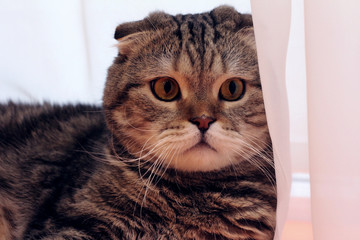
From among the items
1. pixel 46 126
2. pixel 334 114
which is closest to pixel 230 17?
pixel 334 114

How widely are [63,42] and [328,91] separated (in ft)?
2.90

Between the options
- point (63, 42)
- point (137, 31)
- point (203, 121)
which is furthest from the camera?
point (63, 42)

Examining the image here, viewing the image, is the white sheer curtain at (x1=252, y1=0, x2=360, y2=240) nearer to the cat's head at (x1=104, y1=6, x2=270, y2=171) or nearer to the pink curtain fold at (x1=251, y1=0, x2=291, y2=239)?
the pink curtain fold at (x1=251, y1=0, x2=291, y2=239)

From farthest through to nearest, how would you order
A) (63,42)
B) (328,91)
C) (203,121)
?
(63,42) < (203,121) < (328,91)

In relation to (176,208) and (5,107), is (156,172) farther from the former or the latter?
(5,107)

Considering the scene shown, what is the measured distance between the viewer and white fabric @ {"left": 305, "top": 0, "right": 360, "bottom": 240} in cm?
69

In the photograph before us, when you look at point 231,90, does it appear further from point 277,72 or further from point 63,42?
point 63,42

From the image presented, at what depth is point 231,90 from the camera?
3.18ft

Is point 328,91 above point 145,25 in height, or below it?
below

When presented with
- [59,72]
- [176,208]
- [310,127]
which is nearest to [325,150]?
[310,127]

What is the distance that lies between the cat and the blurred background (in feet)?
0.52

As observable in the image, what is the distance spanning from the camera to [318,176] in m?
0.74

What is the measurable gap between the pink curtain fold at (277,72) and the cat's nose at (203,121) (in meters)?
0.15

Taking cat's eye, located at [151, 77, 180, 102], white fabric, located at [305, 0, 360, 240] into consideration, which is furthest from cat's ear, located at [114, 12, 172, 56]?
white fabric, located at [305, 0, 360, 240]
